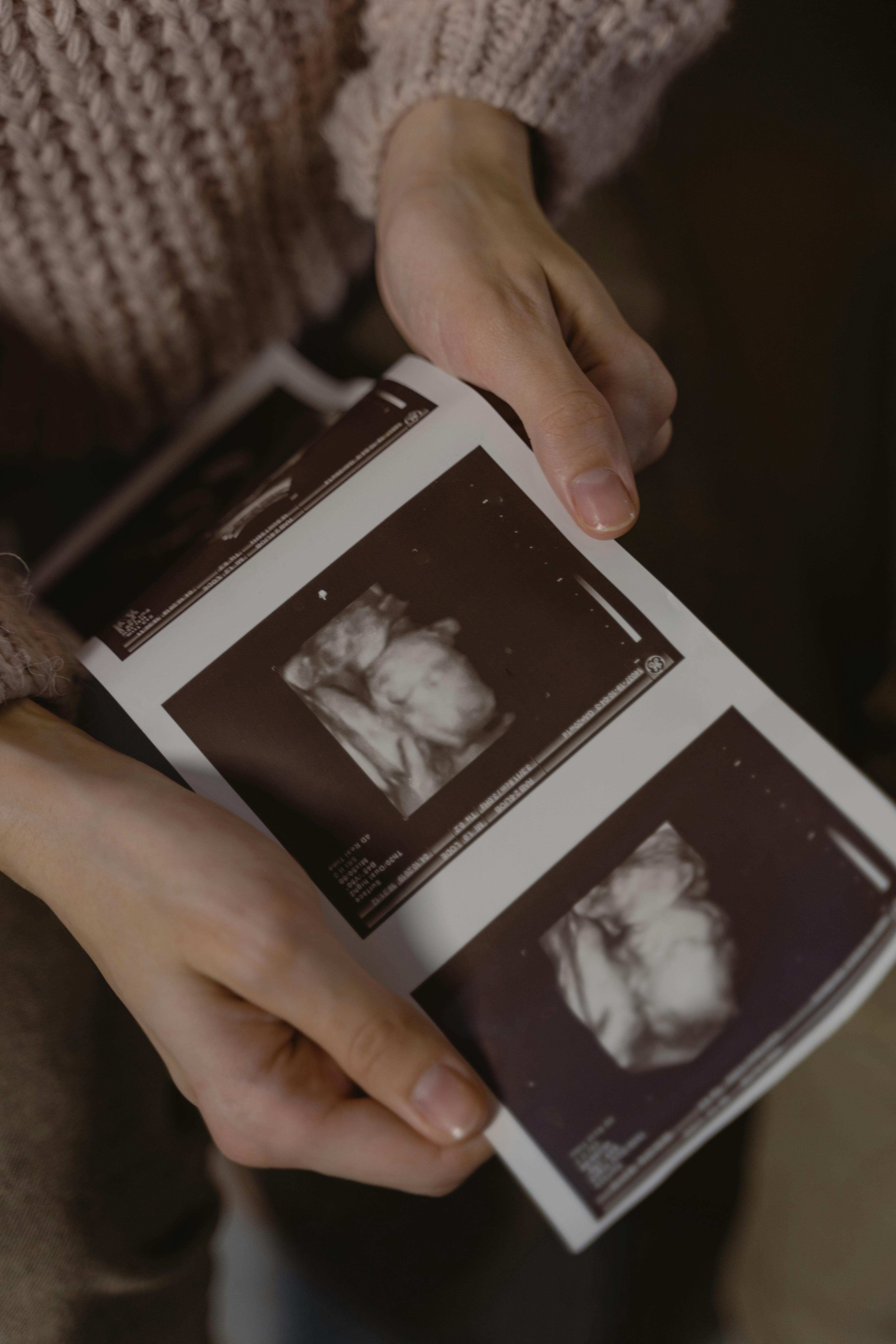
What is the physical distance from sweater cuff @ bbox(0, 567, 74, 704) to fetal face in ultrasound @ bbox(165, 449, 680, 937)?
7 centimetres

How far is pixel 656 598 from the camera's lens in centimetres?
46

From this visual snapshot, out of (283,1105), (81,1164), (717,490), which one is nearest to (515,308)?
(717,490)

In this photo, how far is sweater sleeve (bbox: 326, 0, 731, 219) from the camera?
1.67ft

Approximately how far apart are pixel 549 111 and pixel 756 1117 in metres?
0.78

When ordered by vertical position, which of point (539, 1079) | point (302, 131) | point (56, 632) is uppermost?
point (302, 131)

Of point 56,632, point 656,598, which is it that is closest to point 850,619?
point 656,598

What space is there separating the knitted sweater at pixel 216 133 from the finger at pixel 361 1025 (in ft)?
0.66

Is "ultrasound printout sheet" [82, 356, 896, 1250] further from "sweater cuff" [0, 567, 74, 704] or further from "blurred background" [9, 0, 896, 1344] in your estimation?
"blurred background" [9, 0, 896, 1344]

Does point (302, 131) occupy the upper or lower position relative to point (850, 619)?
upper

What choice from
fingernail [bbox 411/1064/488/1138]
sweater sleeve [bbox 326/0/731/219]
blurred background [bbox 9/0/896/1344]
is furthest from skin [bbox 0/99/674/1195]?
blurred background [bbox 9/0/896/1344]

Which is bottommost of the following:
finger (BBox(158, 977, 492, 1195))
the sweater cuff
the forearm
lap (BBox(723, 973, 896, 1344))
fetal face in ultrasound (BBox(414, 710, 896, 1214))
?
lap (BBox(723, 973, 896, 1344))

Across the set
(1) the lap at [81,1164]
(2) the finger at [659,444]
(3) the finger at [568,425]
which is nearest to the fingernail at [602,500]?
(3) the finger at [568,425]

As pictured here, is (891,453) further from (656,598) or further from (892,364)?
(656,598)

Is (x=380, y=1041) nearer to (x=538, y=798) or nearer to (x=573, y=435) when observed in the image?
(x=538, y=798)
